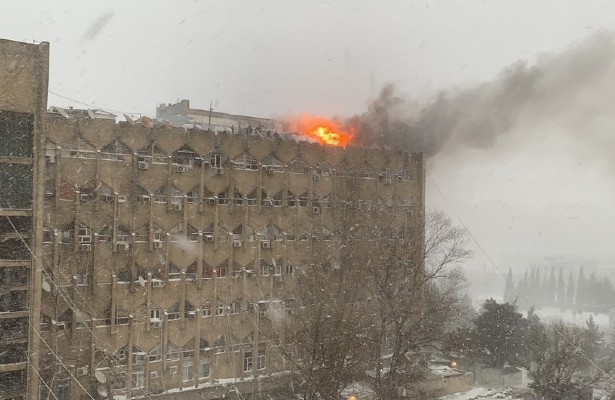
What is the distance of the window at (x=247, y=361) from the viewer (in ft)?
86.3

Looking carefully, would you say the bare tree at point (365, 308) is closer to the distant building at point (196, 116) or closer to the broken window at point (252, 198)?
the broken window at point (252, 198)

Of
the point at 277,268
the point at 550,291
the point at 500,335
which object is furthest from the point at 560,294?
the point at 277,268

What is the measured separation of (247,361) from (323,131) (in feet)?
50.3

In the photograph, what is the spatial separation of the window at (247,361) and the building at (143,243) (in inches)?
2.0

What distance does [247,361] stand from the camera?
26469mm

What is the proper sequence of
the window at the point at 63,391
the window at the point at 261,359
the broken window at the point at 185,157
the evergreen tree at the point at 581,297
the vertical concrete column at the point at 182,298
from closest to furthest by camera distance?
the window at the point at 63,391 < the vertical concrete column at the point at 182,298 < the broken window at the point at 185,157 < the window at the point at 261,359 < the evergreen tree at the point at 581,297

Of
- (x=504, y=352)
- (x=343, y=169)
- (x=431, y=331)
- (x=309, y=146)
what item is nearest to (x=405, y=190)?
(x=343, y=169)

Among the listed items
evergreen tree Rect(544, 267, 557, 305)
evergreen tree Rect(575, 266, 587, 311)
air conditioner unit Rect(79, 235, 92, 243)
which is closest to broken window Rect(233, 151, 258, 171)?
air conditioner unit Rect(79, 235, 92, 243)

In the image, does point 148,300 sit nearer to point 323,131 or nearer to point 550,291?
point 323,131

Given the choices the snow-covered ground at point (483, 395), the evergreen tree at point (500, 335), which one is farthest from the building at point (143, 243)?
the evergreen tree at point (500, 335)

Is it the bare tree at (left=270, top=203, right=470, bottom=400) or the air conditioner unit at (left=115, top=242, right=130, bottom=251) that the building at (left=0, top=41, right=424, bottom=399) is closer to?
the air conditioner unit at (left=115, top=242, right=130, bottom=251)

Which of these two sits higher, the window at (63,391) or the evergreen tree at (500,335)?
the window at (63,391)

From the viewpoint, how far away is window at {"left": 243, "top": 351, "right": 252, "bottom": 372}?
86.3 ft

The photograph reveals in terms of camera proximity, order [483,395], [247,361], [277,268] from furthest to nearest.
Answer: [483,395], [277,268], [247,361]
